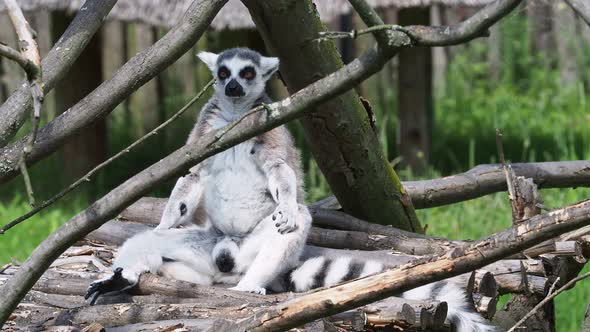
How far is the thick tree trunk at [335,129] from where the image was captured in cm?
357

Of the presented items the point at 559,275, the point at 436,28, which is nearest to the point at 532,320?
the point at 559,275

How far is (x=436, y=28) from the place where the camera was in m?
2.08

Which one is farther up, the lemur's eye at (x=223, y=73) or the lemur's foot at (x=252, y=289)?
the lemur's eye at (x=223, y=73)

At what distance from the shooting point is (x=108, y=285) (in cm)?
341

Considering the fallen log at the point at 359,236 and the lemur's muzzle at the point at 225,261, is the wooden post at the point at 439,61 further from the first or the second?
the lemur's muzzle at the point at 225,261

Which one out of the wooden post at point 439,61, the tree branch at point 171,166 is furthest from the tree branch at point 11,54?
the wooden post at point 439,61

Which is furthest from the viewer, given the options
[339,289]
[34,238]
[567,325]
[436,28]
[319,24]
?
[34,238]

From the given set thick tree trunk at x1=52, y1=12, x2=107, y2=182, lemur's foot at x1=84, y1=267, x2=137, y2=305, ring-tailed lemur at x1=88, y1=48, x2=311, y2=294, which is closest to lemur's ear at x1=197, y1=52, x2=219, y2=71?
ring-tailed lemur at x1=88, y1=48, x2=311, y2=294

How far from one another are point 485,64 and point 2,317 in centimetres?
1227

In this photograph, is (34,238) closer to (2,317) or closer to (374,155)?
(374,155)

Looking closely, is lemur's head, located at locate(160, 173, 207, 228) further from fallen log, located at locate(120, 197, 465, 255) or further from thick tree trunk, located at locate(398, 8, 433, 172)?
thick tree trunk, located at locate(398, 8, 433, 172)

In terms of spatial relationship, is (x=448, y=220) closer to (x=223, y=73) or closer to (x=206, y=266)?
(x=223, y=73)

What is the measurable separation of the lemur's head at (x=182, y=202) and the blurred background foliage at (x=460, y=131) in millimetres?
1482

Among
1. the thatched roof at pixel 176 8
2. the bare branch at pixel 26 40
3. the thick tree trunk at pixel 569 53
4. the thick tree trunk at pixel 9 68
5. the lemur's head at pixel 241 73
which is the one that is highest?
the thick tree trunk at pixel 9 68
